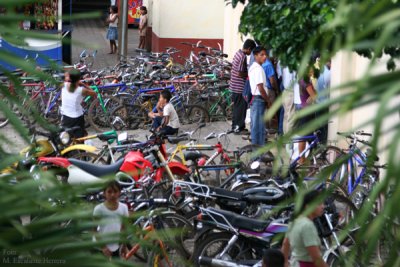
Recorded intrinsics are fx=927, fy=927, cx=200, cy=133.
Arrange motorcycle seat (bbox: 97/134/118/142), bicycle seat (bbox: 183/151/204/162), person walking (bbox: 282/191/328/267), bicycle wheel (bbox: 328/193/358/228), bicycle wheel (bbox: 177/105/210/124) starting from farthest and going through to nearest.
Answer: bicycle wheel (bbox: 177/105/210/124), motorcycle seat (bbox: 97/134/118/142), bicycle seat (bbox: 183/151/204/162), bicycle wheel (bbox: 328/193/358/228), person walking (bbox: 282/191/328/267)

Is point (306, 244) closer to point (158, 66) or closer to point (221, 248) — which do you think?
point (221, 248)

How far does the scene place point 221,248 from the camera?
838 centimetres

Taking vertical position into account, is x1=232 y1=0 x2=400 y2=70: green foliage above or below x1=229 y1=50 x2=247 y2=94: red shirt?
above

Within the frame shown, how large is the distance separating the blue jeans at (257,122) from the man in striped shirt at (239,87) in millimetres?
1618

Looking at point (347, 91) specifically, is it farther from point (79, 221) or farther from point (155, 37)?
point (155, 37)

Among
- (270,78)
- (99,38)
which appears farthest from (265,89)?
(99,38)

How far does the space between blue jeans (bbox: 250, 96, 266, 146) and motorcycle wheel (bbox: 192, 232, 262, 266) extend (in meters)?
5.54

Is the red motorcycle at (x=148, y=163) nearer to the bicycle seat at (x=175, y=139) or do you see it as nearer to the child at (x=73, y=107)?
the bicycle seat at (x=175, y=139)

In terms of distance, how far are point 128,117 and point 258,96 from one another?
3.68 metres

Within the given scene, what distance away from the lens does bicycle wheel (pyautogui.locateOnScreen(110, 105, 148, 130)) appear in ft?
55.4

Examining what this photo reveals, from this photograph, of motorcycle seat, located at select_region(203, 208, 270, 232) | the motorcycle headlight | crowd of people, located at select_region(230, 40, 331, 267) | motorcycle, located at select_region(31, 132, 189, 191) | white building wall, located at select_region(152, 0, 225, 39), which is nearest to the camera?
motorcycle seat, located at select_region(203, 208, 270, 232)

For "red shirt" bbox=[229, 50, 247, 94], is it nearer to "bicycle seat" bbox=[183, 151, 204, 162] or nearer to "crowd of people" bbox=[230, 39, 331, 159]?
"crowd of people" bbox=[230, 39, 331, 159]

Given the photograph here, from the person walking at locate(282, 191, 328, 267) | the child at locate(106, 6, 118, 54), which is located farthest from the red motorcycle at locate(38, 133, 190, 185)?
the child at locate(106, 6, 118, 54)

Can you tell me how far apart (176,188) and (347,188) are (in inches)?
81.2
